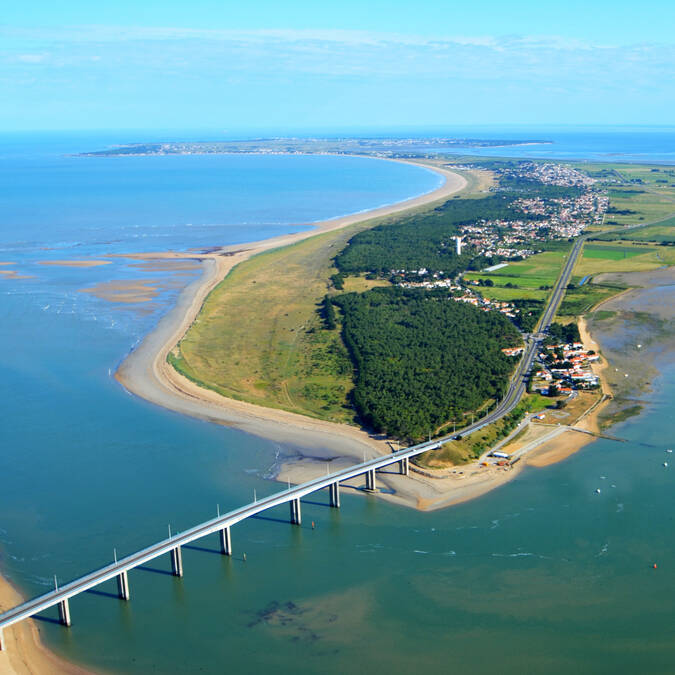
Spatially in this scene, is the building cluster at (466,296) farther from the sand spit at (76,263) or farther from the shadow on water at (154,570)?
A: the shadow on water at (154,570)

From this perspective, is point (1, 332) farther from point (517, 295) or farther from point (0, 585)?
point (517, 295)

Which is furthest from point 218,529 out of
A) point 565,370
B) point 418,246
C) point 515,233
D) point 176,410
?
point 515,233

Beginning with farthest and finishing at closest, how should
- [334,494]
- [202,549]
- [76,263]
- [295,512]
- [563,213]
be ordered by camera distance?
1. [563,213]
2. [76,263]
3. [334,494]
4. [295,512]
5. [202,549]

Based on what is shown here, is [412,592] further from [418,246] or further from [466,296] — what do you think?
[418,246]

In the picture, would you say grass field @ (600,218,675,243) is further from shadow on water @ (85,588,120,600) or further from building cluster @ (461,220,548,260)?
shadow on water @ (85,588,120,600)

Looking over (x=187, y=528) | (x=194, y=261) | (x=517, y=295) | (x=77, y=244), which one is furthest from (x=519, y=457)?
(x=77, y=244)

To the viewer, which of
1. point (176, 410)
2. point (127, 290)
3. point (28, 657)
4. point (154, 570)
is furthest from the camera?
point (127, 290)

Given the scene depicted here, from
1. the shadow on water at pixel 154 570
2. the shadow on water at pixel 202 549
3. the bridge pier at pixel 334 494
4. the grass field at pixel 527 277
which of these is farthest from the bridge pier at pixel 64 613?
the grass field at pixel 527 277
